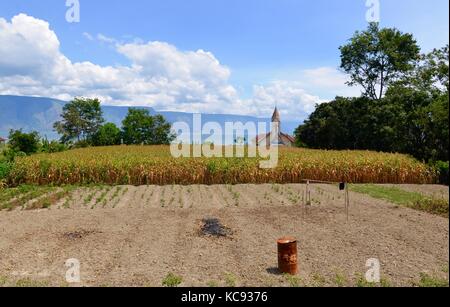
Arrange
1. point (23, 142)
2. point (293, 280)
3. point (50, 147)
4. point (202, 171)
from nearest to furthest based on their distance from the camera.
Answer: point (293, 280) < point (202, 171) < point (23, 142) < point (50, 147)

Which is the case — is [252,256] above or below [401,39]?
below

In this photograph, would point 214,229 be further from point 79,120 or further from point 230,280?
point 79,120

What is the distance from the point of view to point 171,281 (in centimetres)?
604

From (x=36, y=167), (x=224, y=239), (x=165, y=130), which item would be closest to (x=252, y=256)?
(x=224, y=239)

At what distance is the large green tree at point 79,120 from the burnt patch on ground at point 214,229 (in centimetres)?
7214

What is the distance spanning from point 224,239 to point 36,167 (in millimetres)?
14055

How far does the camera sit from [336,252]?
7539mm

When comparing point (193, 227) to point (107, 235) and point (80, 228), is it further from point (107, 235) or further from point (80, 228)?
point (80, 228)

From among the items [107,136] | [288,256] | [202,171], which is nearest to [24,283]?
[288,256]

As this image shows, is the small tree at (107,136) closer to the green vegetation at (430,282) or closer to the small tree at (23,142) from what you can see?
the small tree at (23,142)

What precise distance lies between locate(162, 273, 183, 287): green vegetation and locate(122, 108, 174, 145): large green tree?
6725 centimetres

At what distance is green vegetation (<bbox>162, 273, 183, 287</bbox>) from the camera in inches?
234

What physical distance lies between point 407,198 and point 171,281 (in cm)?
1125
